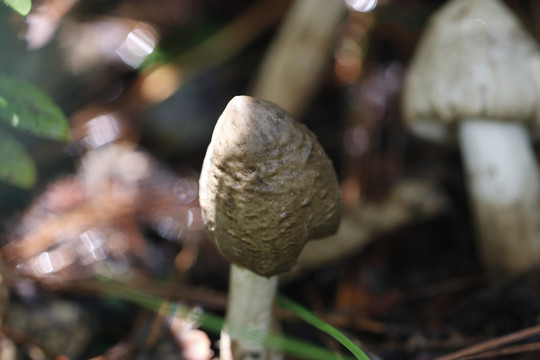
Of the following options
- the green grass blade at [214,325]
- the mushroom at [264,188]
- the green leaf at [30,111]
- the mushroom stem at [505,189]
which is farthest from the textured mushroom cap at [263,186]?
the mushroom stem at [505,189]

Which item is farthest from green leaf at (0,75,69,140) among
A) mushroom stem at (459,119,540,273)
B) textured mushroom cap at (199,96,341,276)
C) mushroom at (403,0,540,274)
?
mushroom stem at (459,119,540,273)

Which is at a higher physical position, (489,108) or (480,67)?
(480,67)

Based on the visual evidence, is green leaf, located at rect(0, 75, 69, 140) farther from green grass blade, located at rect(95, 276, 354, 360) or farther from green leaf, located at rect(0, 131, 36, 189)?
green grass blade, located at rect(95, 276, 354, 360)

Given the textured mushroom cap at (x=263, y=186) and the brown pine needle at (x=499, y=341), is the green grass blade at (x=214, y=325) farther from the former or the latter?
the brown pine needle at (x=499, y=341)

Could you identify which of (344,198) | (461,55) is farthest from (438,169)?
(461,55)

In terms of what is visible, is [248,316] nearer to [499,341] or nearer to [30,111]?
[499,341]

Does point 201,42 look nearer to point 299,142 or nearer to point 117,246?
point 117,246

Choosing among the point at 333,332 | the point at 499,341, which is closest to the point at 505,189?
the point at 499,341

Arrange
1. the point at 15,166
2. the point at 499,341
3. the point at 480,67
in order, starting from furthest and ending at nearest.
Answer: the point at 480,67, the point at 15,166, the point at 499,341
